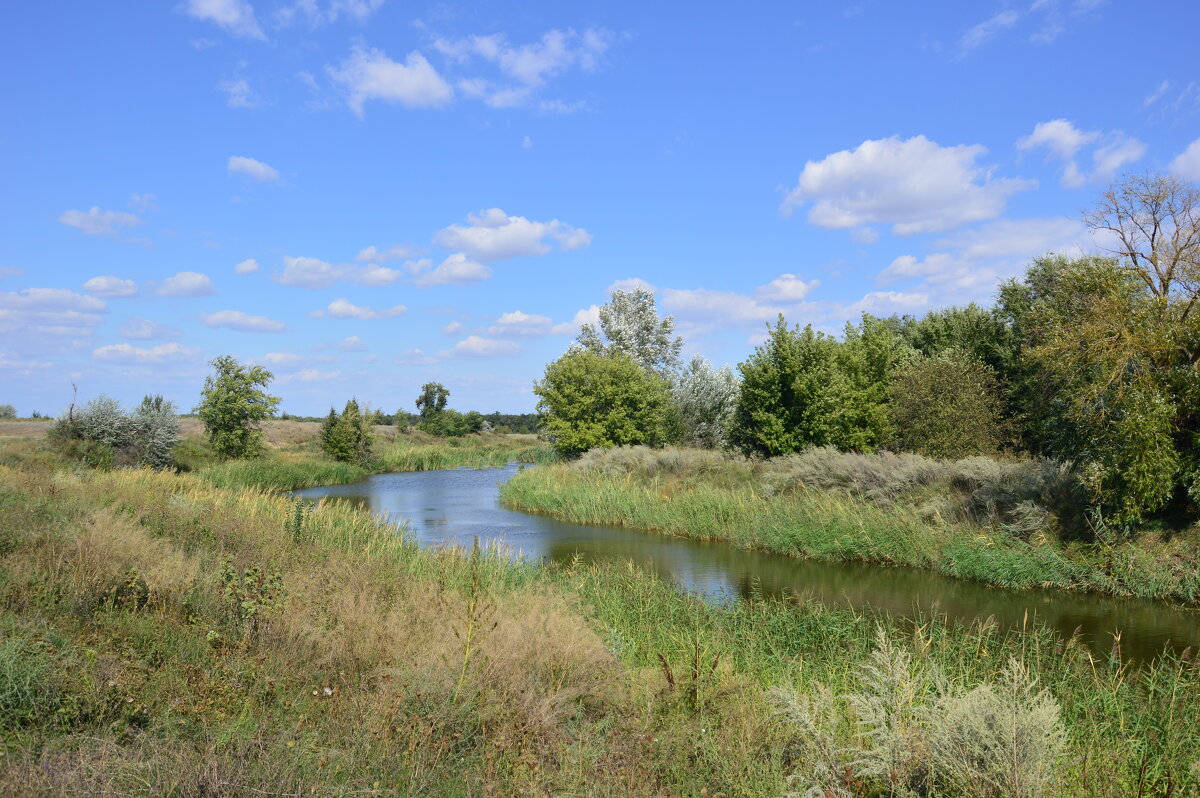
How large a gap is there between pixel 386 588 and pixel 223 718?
3.62m

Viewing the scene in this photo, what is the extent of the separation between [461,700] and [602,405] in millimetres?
32122

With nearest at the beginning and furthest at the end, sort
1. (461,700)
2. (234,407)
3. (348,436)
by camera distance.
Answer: (461,700), (234,407), (348,436)

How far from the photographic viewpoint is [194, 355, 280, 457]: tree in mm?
34031

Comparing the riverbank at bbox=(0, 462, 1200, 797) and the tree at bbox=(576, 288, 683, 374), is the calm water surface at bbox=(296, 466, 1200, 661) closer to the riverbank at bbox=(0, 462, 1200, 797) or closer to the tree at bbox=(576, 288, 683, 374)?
the riverbank at bbox=(0, 462, 1200, 797)

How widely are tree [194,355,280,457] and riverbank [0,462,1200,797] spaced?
27.5 meters

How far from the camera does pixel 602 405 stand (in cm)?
3688

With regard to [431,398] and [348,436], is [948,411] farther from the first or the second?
[431,398]

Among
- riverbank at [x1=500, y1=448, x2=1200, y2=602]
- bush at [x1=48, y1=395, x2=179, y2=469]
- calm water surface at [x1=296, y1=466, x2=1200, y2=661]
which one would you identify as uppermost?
bush at [x1=48, y1=395, x2=179, y2=469]

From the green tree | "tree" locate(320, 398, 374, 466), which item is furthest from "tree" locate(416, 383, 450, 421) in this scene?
the green tree

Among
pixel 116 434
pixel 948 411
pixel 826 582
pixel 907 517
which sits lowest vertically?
pixel 826 582

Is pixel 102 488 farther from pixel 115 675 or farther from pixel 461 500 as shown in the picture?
pixel 461 500

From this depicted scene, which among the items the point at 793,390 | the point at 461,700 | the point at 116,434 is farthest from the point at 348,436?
the point at 461,700

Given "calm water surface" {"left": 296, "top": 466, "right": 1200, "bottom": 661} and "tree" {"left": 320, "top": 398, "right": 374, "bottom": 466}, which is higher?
"tree" {"left": 320, "top": 398, "right": 374, "bottom": 466}

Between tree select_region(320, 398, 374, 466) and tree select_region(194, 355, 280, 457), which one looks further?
tree select_region(320, 398, 374, 466)
